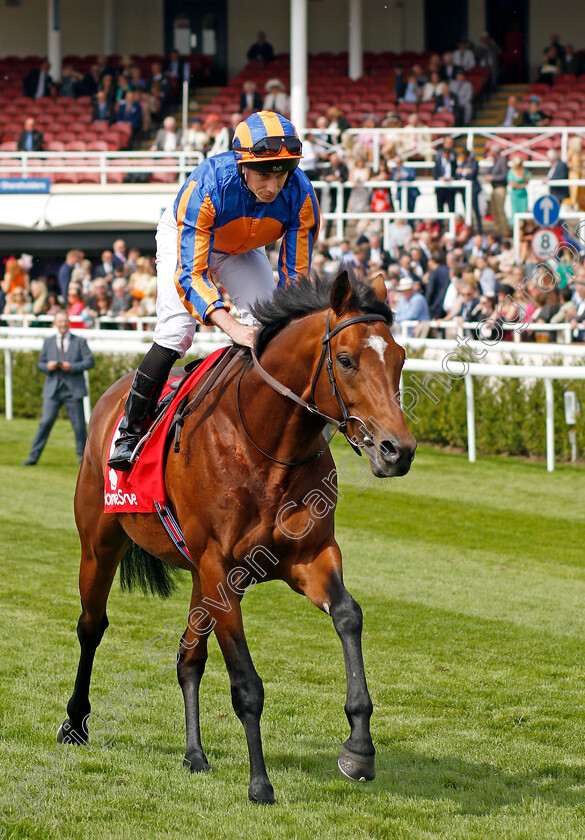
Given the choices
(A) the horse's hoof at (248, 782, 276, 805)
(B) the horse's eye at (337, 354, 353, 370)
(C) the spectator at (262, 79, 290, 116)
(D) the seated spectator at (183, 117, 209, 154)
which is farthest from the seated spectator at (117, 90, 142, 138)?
(A) the horse's hoof at (248, 782, 276, 805)

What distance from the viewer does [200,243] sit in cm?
391

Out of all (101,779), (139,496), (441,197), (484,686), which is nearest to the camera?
(101,779)

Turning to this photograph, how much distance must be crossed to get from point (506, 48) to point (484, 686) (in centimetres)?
1924

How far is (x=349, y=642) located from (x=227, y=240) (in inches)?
59.6

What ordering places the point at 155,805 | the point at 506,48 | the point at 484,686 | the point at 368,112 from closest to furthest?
the point at 155,805 < the point at 484,686 < the point at 368,112 < the point at 506,48

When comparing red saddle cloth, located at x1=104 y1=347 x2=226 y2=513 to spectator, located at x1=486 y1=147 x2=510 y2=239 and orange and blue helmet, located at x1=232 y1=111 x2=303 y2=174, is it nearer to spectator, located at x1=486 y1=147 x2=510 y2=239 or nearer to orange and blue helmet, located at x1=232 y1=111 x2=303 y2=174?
orange and blue helmet, located at x1=232 y1=111 x2=303 y2=174

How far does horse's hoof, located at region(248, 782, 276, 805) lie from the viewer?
11.6 feet

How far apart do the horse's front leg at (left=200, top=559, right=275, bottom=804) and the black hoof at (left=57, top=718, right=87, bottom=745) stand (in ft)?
3.28

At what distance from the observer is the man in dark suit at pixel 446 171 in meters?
15.8

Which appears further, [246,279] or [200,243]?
Answer: [246,279]

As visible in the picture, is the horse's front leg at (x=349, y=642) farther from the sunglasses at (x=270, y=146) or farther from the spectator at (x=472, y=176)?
the spectator at (x=472, y=176)

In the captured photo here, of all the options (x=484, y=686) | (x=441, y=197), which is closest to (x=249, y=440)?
(x=484, y=686)

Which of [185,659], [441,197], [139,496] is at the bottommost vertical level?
[185,659]

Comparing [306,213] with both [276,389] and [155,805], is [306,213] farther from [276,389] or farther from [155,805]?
[155,805]
